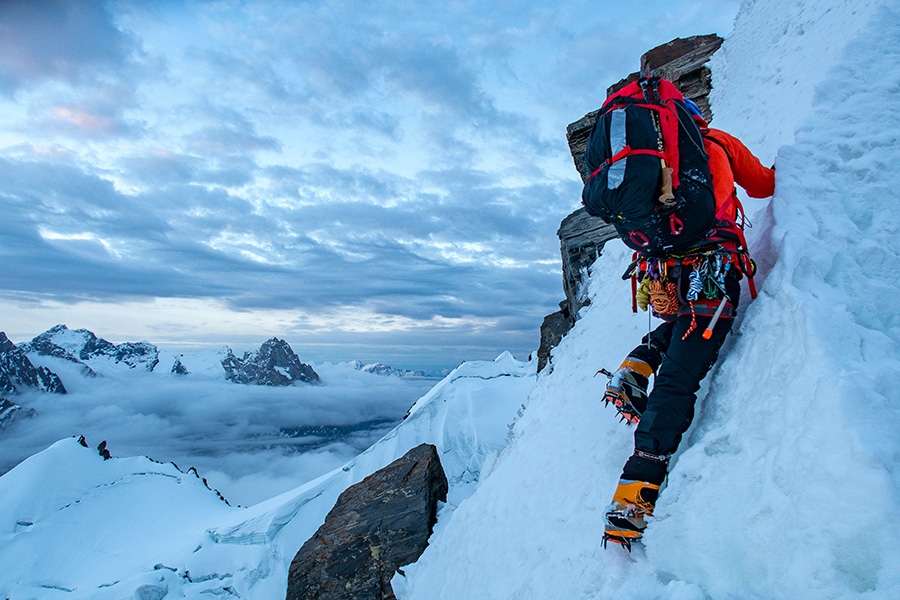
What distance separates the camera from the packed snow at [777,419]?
232cm

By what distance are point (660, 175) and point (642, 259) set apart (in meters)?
1.12

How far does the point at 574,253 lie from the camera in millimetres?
14156

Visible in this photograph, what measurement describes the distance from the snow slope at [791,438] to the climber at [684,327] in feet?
0.52

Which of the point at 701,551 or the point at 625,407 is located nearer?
the point at 701,551

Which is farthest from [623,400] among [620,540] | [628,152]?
[628,152]

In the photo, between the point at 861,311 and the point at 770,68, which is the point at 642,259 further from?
the point at 770,68

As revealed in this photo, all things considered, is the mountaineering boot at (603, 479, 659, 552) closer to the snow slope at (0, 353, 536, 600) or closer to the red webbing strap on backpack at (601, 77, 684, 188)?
the red webbing strap on backpack at (601, 77, 684, 188)

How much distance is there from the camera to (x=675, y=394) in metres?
3.38

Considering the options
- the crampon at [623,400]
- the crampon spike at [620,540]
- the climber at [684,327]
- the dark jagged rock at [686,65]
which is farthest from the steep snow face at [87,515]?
the dark jagged rock at [686,65]

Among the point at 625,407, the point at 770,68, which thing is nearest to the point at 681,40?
the point at 770,68

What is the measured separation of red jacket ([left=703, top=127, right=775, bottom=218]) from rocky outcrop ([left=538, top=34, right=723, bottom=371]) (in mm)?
8269

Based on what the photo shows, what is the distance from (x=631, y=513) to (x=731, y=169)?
3.02 metres

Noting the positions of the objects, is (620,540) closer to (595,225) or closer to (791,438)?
(791,438)

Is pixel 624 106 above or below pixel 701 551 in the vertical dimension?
above
